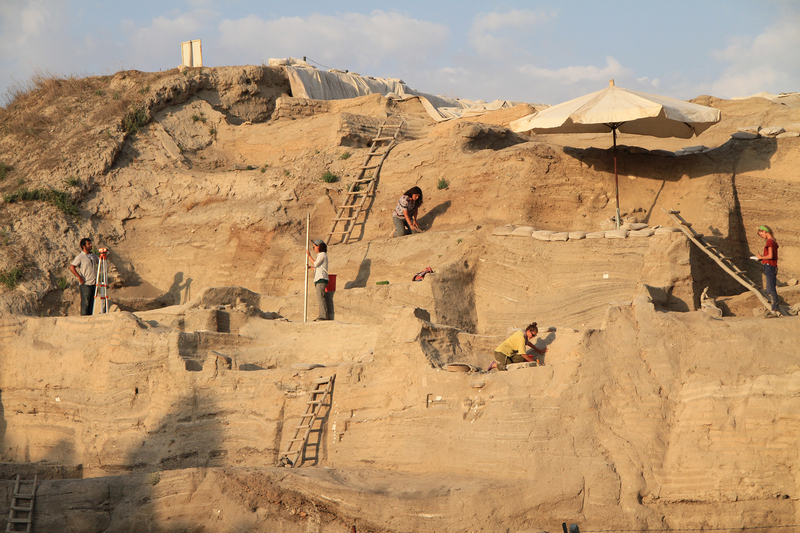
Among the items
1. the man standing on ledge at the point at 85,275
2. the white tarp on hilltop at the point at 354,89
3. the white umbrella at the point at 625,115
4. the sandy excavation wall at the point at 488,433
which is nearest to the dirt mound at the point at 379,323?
the sandy excavation wall at the point at 488,433

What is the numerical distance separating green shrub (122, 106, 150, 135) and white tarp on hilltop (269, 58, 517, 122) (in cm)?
440

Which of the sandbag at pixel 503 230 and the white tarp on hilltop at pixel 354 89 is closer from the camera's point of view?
the sandbag at pixel 503 230

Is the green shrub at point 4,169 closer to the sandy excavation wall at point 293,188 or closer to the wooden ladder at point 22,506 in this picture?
the sandy excavation wall at point 293,188

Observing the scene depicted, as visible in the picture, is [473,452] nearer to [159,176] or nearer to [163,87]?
[159,176]

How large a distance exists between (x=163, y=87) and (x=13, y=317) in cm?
968

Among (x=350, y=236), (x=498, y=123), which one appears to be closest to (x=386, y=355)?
(x=350, y=236)

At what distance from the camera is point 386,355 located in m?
11.0

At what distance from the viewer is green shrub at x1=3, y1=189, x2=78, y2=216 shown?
19375 millimetres

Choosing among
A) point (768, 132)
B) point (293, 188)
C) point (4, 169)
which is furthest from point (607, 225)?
point (4, 169)

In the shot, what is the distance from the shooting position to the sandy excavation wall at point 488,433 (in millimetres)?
8938

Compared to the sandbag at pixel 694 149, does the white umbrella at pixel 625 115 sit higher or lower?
higher

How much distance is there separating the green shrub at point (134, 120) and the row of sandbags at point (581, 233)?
37.9ft

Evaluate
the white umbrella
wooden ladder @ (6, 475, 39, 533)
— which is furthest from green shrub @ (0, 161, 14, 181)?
the white umbrella

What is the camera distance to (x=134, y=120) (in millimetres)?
21766
